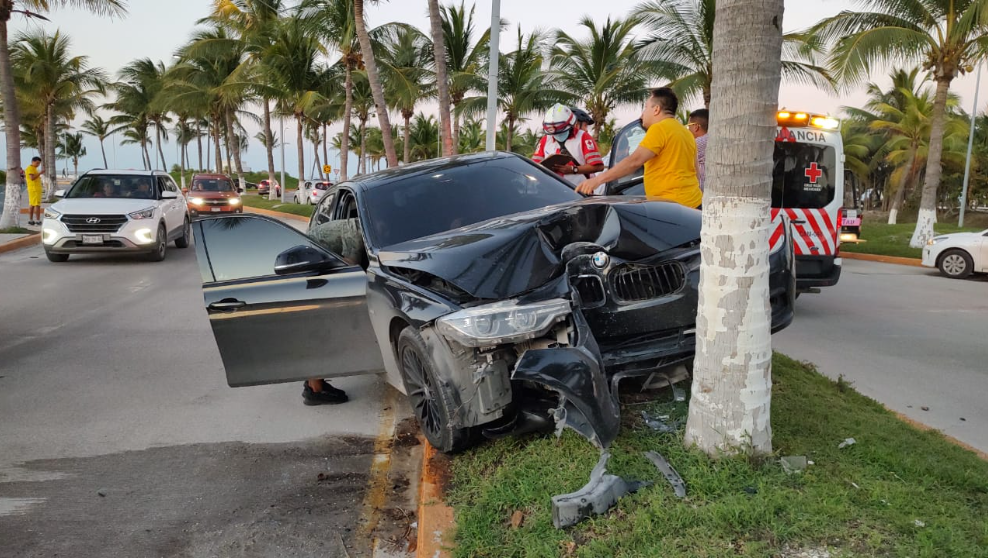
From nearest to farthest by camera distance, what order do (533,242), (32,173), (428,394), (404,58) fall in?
(533,242), (428,394), (32,173), (404,58)

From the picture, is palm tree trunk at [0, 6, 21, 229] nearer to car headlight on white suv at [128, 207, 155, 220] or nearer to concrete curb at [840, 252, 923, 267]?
car headlight on white suv at [128, 207, 155, 220]

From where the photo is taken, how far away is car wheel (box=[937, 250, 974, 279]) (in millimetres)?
12406

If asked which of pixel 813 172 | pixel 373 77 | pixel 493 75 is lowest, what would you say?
pixel 813 172

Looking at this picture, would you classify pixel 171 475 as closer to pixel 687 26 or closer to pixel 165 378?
pixel 165 378

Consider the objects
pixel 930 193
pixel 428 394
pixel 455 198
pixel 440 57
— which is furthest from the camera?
pixel 930 193

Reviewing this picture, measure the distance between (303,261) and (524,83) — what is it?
28676 mm

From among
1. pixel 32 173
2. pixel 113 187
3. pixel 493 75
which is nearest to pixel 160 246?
pixel 113 187

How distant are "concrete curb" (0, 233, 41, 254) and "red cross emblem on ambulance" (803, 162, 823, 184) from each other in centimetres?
1558

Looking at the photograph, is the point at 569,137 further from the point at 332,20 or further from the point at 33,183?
the point at 332,20

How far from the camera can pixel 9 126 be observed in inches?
747

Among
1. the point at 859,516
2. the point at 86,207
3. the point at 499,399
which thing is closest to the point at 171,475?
the point at 499,399

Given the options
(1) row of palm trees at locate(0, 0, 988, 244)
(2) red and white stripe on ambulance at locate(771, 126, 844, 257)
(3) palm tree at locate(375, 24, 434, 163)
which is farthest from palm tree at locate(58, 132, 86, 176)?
(2) red and white stripe on ambulance at locate(771, 126, 844, 257)

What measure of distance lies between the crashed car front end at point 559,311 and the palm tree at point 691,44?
1629 cm

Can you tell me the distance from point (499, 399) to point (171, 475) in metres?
2.03
